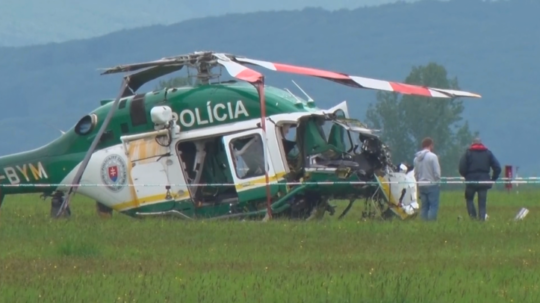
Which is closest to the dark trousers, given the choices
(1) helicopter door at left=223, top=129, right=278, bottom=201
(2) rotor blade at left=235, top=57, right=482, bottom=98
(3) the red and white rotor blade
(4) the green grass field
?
(4) the green grass field

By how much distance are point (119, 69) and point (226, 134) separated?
1779 mm

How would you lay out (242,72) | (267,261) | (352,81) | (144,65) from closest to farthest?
(267,261), (242,72), (352,81), (144,65)

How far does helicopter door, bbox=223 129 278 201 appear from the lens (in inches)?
877

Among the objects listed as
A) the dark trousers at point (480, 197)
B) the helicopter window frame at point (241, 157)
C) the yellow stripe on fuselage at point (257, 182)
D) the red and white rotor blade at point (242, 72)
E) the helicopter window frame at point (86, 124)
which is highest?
the red and white rotor blade at point (242, 72)

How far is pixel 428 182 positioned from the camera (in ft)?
77.6

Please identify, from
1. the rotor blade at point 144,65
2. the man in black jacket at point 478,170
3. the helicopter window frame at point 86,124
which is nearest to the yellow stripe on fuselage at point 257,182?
the rotor blade at point 144,65

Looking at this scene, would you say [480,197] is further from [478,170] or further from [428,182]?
[428,182]

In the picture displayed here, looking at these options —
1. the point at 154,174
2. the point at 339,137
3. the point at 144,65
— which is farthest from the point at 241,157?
the point at 144,65

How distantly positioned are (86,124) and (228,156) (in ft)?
8.23

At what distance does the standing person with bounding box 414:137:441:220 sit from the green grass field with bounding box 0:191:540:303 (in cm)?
192

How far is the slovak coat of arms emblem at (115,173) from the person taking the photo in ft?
75.5

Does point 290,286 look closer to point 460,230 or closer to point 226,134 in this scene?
point 460,230

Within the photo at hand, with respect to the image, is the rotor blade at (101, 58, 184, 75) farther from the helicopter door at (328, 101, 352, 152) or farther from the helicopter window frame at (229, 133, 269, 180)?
the helicopter door at (328, 101, 352, 152)

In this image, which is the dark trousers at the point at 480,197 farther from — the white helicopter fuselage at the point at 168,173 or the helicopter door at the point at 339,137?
the helicopter door at the point at 339,137
